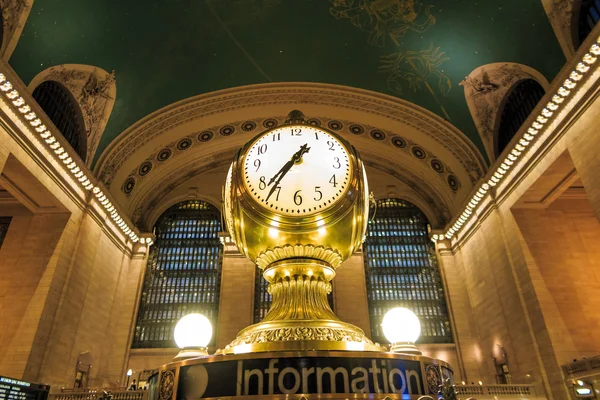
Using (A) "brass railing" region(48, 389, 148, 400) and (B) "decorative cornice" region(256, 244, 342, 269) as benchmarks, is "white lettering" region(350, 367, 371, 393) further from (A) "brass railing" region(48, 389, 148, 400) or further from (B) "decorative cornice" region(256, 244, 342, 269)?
(A) "brass railing" region(48, 389, 148, 400)

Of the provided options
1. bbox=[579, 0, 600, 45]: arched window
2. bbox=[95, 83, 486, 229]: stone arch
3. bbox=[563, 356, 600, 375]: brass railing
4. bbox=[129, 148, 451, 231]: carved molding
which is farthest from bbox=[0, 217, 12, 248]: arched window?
bbox=[579, 0, 600, 45]: arched window

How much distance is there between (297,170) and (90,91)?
13134 millimetres

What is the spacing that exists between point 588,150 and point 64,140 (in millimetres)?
13043

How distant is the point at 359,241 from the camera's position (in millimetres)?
1315

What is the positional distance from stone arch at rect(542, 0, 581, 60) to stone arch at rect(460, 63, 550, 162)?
134cm

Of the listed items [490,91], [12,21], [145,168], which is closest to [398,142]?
[490,91]

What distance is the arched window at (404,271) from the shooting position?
15.4 m

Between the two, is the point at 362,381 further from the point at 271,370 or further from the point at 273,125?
the point at 273,125

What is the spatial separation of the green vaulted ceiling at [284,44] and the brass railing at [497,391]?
24.8 feet

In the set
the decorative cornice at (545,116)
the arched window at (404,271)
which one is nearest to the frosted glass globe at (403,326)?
the decorative cornice at (545,116)

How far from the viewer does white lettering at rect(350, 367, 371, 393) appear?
2.60 feet

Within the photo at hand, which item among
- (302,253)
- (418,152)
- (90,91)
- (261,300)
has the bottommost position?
(302,253)

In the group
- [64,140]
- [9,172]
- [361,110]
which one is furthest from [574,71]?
[9,172]

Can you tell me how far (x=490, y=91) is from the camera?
12.9 meters
